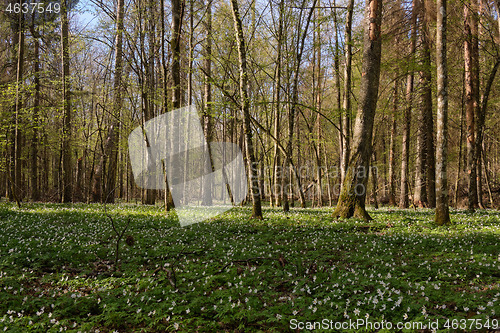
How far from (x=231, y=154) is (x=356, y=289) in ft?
104

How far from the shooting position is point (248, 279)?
5.14m

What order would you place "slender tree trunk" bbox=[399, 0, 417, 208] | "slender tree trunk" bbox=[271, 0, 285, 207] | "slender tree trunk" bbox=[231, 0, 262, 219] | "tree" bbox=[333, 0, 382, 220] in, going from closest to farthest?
"tree" bbox=[333, 0, 382, 220] < "slender tree trunk" bbox=[231, 0, 262, 219] < "slender tree trunk" bbox=[271, 0, 285, 207] < "slender tree trunk" bbox=[399, 0, 417, 208]

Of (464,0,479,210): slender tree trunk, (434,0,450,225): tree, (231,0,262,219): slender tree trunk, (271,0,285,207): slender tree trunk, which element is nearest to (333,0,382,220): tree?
(434,0,450,225): tree

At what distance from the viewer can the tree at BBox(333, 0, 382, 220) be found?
36.1 ft

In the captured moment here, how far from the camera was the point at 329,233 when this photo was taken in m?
8.95

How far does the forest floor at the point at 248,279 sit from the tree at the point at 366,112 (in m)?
2.08

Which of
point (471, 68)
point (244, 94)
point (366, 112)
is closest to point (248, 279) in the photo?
point (244, 94)

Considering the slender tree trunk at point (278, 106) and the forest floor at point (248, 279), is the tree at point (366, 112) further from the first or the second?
the slender tree trunk at point (278, 106)

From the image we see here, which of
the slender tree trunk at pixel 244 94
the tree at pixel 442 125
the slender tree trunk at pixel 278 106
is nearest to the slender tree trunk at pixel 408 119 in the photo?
the tree at pixel 442 125

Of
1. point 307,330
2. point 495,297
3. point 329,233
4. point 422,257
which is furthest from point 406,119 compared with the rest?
point 307,330

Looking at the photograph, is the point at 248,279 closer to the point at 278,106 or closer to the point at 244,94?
the point at 244,94

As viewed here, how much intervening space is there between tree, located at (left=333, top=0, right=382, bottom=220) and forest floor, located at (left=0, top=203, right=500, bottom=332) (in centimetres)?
208

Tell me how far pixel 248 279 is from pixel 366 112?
8617 mm

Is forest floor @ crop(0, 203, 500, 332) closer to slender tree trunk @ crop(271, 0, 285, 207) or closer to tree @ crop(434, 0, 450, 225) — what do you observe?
tree @ crop(434, 0, 450, 225)
